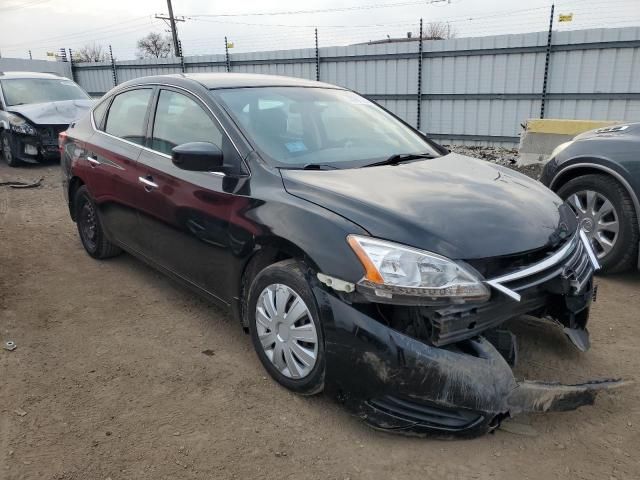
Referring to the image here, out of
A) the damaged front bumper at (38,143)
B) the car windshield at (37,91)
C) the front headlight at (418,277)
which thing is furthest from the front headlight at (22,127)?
the front headlight at (418,277)

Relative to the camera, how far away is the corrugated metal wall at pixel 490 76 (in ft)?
36.7

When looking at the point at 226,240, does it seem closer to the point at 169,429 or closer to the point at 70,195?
the point at 169,429

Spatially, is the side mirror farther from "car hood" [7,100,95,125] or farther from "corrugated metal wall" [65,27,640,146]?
"corrugated metal wall" [65,27,640,146]

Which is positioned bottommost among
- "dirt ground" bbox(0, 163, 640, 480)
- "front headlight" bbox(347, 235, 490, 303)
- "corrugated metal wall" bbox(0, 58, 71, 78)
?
"dirt ground" bbox(0, 163, 640, 480)

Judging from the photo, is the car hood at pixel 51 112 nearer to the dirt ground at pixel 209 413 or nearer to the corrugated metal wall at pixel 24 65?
the dirt ground at pixel 209 413

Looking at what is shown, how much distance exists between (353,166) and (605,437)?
187 cm

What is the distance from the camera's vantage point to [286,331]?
8.93ft

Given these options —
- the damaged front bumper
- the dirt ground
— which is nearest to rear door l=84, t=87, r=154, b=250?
the dirt ground

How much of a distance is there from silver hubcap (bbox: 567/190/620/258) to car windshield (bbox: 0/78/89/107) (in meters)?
9.80

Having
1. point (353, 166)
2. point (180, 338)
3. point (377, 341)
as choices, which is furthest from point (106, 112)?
point (377, 341)

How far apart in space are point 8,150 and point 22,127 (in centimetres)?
79

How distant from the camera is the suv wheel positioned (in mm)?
9922

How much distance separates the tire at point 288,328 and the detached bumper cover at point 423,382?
152mm

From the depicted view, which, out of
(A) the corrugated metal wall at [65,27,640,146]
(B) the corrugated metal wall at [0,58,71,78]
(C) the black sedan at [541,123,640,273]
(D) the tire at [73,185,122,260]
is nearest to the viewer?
(C) the black sedan at [541,123,640,273]
